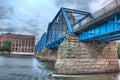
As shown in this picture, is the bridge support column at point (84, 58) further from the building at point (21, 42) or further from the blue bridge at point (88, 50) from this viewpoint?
the building at point (21, 42)

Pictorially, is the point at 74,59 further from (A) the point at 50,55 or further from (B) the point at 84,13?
(A) the point at 50,55

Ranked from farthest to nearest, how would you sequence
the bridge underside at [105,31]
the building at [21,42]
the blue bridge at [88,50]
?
the building at [21,42], the blue bridge at [88,50], the bridge underside at [105,31]

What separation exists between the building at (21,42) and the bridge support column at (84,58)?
14387cm

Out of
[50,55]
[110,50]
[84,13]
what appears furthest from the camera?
[50,55]

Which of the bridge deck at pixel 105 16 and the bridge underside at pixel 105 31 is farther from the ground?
the bridge deck at pixel 105 16

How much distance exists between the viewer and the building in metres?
170

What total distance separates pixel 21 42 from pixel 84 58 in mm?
149734

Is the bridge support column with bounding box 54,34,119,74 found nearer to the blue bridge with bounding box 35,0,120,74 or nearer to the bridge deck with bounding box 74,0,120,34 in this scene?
the blue bridge with bounding box 35,0,120,74

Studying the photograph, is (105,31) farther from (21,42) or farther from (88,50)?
(21,42)

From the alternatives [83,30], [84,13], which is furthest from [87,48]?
[84,13]

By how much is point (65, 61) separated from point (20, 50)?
5815 inches

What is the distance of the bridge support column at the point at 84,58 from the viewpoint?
2748cm

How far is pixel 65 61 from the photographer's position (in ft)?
90.6

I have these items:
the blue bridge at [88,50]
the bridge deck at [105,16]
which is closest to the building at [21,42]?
the blue bridge at [88,50]
